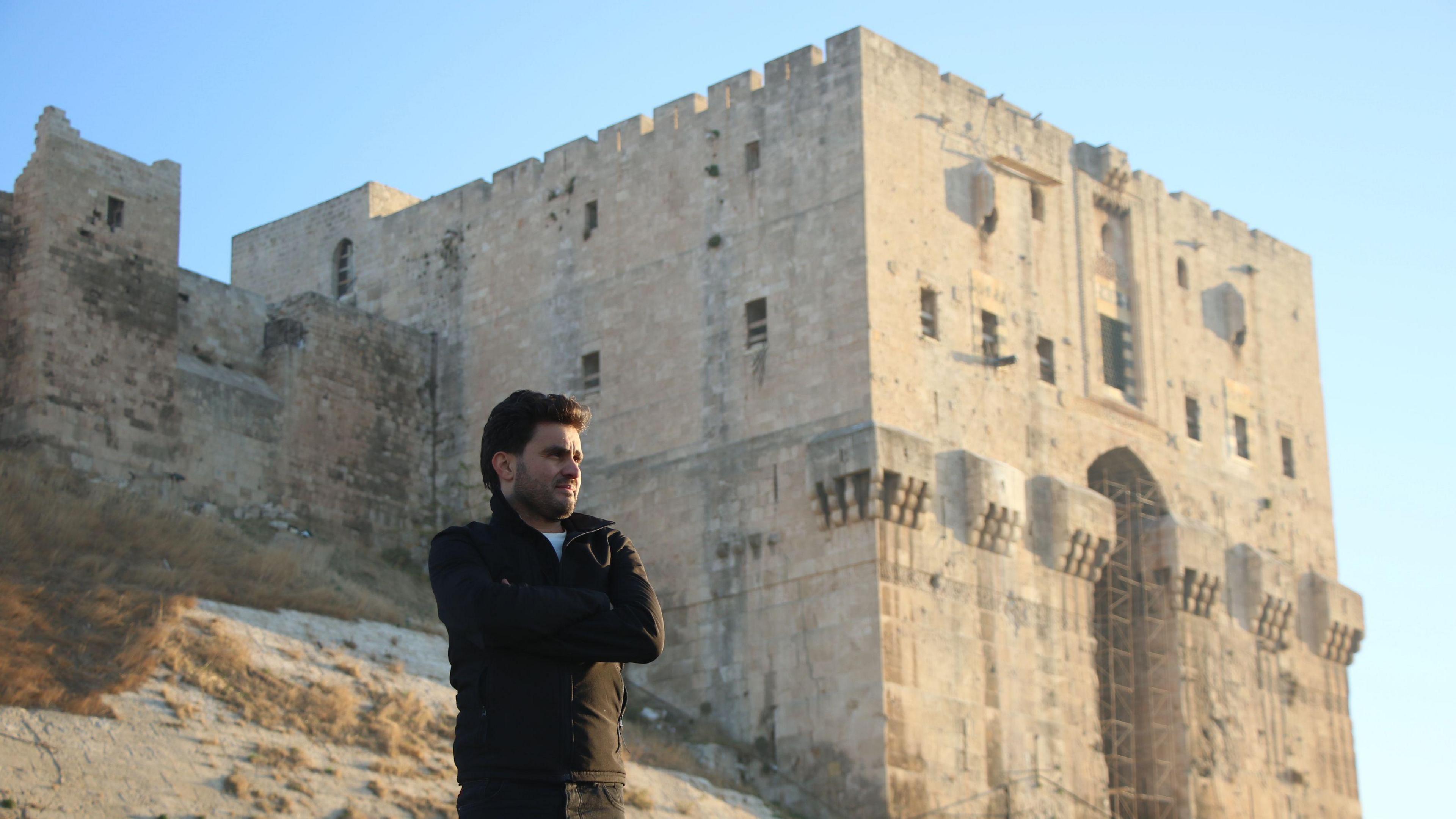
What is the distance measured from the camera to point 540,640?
5.61 m

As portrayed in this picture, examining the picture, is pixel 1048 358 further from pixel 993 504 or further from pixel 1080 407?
pixel 993 504

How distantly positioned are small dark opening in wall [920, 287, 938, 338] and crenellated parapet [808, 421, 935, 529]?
186cm

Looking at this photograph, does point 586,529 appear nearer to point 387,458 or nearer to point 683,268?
point 683,268

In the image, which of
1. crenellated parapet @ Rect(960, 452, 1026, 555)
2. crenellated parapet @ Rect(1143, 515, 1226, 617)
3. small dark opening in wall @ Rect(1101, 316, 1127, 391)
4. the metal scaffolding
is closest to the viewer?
crenellated parapet @ Rect(960, 452, 1026, 555)

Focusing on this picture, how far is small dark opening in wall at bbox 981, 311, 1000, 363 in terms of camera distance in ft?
87.0

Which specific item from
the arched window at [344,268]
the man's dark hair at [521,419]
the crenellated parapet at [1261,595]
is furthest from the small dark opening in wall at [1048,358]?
the man's dark hair at [521,419]

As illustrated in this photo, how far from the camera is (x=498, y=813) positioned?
217 inches

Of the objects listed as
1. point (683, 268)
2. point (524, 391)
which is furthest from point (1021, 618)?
point (524, 391)

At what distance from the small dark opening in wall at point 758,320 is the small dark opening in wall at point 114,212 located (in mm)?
8198

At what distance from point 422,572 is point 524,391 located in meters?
21.9

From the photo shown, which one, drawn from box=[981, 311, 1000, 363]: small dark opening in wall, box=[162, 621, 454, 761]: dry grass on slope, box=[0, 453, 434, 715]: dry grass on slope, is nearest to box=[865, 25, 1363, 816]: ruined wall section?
box=[981, 311, 1000, 363]: small dark opening in wall

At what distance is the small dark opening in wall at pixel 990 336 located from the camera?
1045 inches

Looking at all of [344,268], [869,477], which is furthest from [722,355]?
[344,268]

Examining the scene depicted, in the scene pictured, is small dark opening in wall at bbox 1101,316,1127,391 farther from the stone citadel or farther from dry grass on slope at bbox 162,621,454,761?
dry grass on slope at bbox 162,621,454,761
